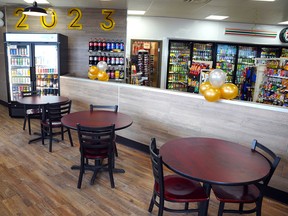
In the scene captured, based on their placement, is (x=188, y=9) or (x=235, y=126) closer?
(x=235, y=126)

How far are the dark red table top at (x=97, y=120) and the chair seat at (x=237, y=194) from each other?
4.43ft

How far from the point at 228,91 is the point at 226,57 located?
578 cm

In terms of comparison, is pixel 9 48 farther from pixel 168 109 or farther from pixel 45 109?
pixel 168 109

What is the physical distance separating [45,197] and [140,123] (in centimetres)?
190

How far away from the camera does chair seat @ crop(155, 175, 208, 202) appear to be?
6.52 ft

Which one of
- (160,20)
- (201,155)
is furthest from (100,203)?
(160,20)

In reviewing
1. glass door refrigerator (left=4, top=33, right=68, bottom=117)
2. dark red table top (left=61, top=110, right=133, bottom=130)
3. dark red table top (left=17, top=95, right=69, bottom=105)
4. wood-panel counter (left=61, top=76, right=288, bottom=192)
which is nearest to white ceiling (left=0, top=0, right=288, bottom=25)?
glass door refrigerator (left=4, top=33, right=68, bottom=117)

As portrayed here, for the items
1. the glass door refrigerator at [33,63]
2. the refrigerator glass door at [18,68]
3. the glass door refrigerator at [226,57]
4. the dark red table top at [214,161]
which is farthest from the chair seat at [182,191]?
the glass door refrigerator at [226,57]

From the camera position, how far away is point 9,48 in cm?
582

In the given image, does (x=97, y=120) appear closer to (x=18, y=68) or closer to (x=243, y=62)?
(x=18, y=68)

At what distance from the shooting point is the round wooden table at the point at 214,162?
1.78m

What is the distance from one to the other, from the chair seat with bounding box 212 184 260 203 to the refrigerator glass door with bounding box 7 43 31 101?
542cm

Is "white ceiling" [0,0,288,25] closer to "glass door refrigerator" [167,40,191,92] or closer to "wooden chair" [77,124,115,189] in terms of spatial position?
"glass door refrigerator" [167,40,191,92]

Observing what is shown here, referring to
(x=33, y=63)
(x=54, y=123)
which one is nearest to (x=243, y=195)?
(x=54, y=123)
